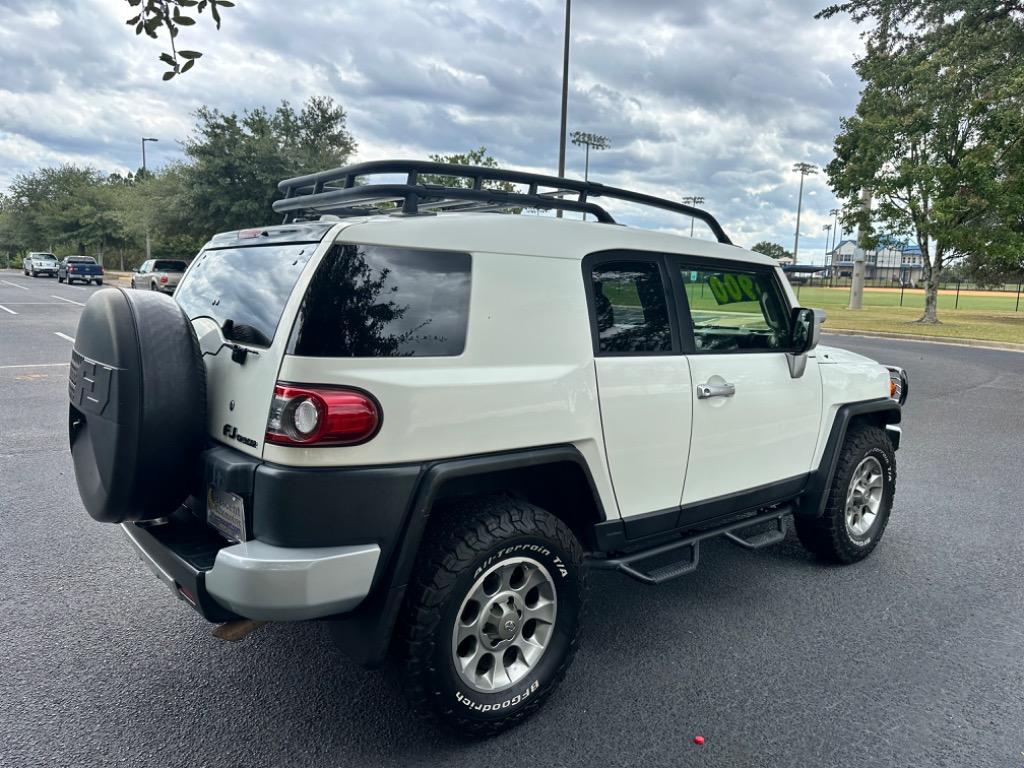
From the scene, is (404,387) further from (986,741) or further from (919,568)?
(919,568)

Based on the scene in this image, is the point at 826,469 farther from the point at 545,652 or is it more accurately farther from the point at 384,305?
the point at 384,305

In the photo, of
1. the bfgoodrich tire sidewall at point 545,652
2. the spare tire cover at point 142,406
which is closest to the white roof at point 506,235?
the spare tire cover at point 142,406

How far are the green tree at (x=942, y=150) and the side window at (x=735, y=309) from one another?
2085cm

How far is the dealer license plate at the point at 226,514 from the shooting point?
7.64 feet

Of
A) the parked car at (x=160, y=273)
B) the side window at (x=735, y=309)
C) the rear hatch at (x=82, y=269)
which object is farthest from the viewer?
the rear hatch at (x=82, y=269)

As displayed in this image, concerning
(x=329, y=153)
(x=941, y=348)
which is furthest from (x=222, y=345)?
(x=329, y=153)

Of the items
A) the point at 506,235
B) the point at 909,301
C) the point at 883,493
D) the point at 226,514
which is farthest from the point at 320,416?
the point at 909,301

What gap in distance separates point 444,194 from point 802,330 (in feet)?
6.32

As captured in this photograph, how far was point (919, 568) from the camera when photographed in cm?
417

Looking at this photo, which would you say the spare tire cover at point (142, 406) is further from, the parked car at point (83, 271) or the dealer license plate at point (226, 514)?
the parked car at point (83, 271)

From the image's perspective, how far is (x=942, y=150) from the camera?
21.6 meters

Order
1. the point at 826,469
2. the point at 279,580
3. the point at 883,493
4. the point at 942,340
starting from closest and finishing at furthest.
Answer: the point at 279,580, the point at 826,469, the point at 883,493, the point at 942,340

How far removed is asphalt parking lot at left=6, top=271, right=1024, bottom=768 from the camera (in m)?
2.51

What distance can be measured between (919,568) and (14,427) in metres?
7.92
